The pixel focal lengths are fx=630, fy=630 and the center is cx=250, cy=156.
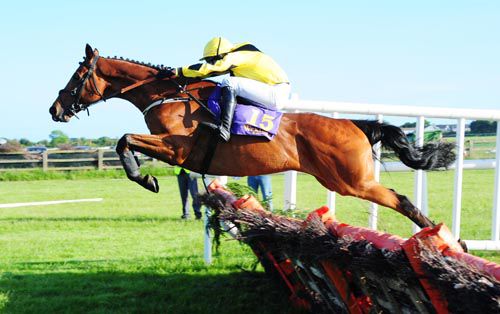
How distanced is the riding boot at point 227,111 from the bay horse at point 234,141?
0.44 feet

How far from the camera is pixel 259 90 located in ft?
16.2

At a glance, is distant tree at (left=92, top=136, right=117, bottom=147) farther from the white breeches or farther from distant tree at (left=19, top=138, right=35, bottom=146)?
the white breeches

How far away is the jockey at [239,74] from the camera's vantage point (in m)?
4.81

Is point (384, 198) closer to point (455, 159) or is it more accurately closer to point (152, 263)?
point (455, 159)

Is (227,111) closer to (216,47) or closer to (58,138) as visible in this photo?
(216,47)

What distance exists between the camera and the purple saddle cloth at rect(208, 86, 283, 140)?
4859 mm

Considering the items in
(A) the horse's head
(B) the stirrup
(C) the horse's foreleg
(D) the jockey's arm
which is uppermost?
(D) the jockey's arm

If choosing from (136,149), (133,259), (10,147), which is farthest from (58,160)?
(136,149)

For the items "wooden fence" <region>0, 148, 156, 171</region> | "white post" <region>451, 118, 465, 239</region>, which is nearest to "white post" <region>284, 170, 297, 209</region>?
"white post" <region>451, 118, 465, 239</region>

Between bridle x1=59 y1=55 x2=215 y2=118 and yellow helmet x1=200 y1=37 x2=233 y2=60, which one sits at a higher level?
yellow helmet x1=200 y1=37 x2=233 y2=60

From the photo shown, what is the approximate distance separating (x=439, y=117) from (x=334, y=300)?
9.55 ft

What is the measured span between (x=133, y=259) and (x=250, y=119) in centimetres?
267

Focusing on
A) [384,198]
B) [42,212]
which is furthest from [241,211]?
[42,212]

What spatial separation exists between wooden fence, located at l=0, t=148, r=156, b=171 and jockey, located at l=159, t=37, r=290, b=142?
22493 millimetres
